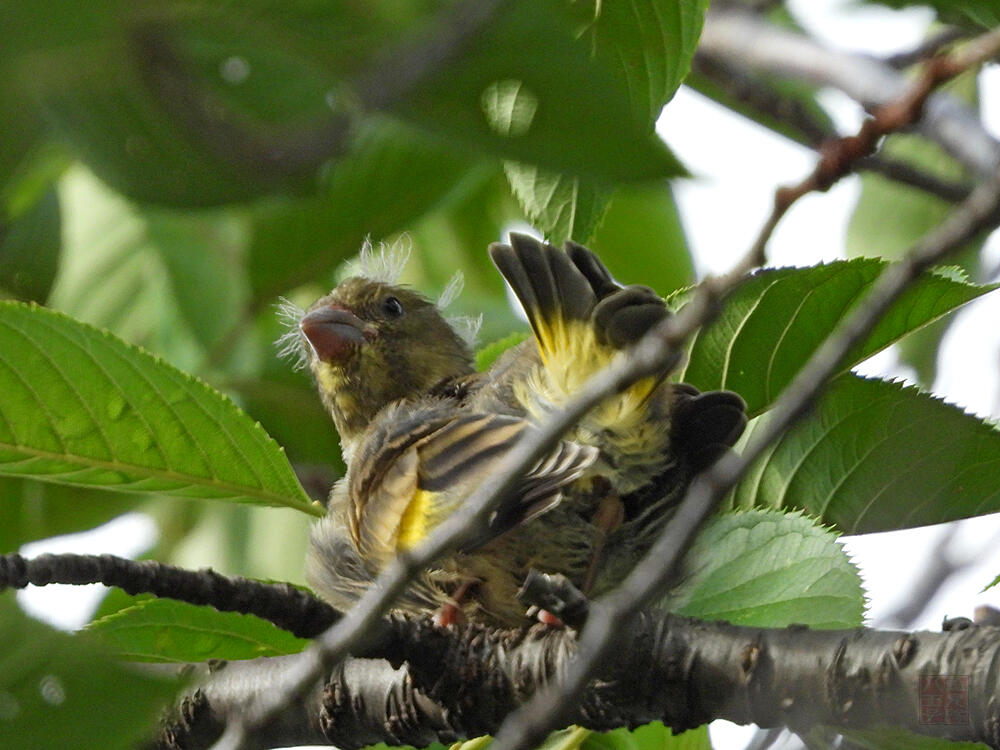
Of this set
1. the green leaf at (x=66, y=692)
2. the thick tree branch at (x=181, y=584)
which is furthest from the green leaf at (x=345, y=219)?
the green leaf at (x=66, y=692)

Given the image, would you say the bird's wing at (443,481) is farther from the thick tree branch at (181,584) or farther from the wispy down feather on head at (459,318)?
the wispy down feather on head at (459,318)

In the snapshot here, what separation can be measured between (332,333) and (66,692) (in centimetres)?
302

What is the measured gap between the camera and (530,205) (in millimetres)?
1730

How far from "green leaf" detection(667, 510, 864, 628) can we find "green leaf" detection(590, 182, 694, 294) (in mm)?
1534

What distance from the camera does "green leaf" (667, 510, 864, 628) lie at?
7.37 feet

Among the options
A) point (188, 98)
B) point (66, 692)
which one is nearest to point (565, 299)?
point (66, 692)

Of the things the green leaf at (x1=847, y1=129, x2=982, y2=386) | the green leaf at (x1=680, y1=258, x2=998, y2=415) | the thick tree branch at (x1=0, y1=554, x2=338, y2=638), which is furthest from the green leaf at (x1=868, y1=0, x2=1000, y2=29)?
the green leaf at (x1=847, y1=129, x2=982, y2=386)

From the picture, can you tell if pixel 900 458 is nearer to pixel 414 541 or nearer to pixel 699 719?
pixel 699 719

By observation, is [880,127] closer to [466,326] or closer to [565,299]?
[565,299]

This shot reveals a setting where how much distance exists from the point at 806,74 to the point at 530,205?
3.16 metres

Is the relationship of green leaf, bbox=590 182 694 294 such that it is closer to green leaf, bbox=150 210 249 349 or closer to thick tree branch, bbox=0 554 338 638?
green leaf, bbox=150 210 249 349

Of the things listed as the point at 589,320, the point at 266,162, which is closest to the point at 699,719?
the point at 589,320

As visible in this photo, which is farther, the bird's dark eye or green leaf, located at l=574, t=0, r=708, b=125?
the bird's dark eye

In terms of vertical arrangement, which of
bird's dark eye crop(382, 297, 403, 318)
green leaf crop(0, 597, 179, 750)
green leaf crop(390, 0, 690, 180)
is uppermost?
bird's dark eye crop(382, 297, 403, 318)
